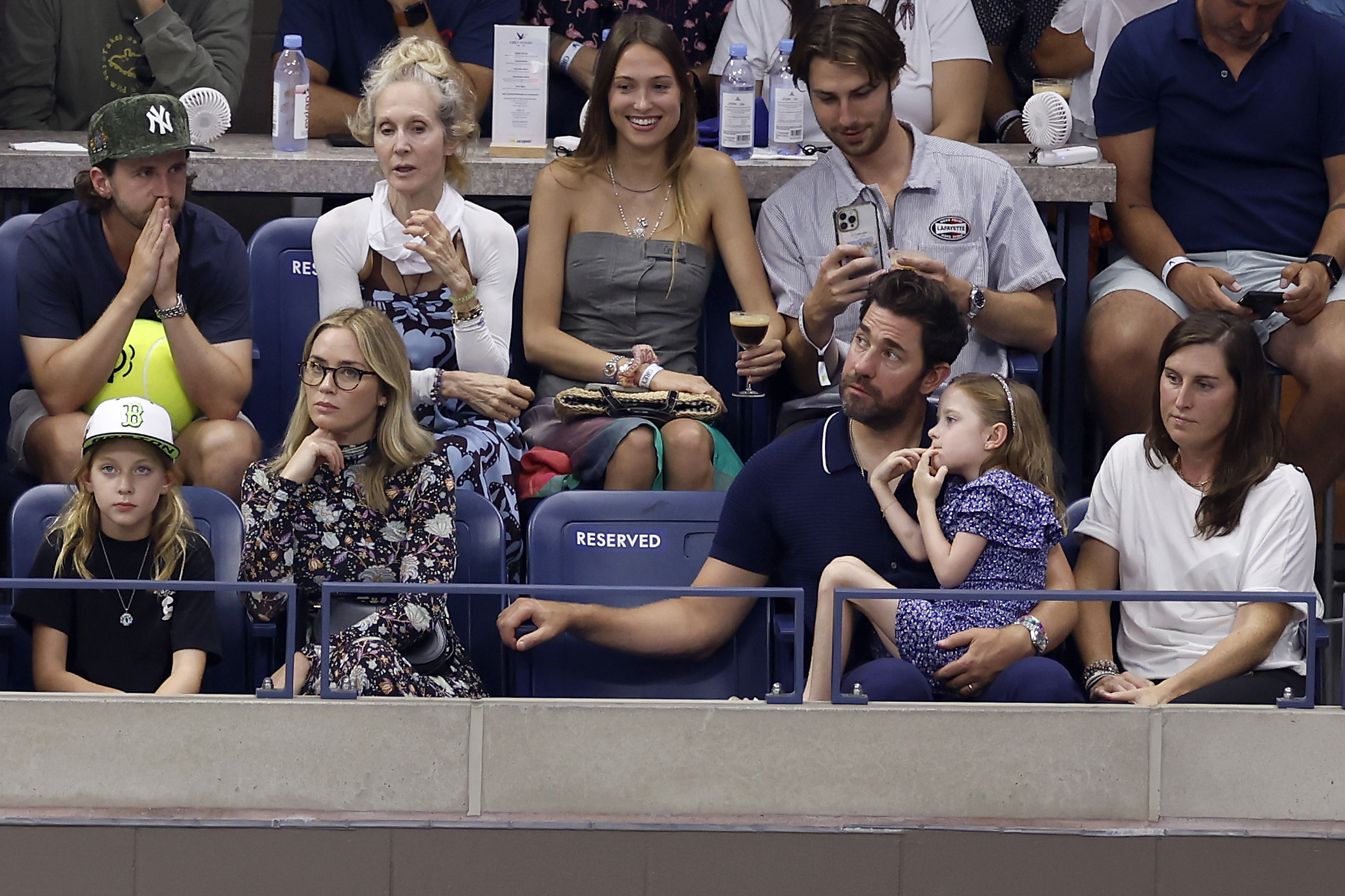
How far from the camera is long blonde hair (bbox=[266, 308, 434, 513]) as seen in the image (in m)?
3.38

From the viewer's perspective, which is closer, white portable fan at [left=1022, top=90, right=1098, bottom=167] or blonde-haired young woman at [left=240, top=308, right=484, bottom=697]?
blonde-haired young woman at [left=240, top=308, right=484, bottom=697]

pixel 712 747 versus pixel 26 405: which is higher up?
pixel 26 405

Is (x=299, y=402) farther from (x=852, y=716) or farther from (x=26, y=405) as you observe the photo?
(x=852, y=716)

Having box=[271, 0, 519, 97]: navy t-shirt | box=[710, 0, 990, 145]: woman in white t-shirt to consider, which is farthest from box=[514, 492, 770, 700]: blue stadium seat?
box=[271, 0, 519, 97]: navy t-shirt

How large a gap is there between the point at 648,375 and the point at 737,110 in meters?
0.85

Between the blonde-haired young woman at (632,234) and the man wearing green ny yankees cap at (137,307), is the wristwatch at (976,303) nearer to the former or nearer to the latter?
the blonde-haired young woman at (632,234)

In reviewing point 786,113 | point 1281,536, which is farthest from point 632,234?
point 1281,536

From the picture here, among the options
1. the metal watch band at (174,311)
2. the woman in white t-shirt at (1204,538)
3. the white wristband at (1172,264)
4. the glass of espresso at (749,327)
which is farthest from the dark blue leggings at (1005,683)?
the metal watch band at (174,311)

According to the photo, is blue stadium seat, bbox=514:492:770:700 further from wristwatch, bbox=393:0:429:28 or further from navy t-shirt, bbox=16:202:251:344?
wristwatch, bbox=393:0:429:28

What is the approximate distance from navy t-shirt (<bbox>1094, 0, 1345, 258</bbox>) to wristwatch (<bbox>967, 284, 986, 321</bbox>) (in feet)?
2.60

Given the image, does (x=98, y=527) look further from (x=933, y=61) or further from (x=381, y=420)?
(x=933, y=61)

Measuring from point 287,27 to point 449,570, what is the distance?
2.34m

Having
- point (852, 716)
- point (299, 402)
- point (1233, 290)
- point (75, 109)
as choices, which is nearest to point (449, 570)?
Result: point (299, 402)

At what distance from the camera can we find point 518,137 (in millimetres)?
4391
